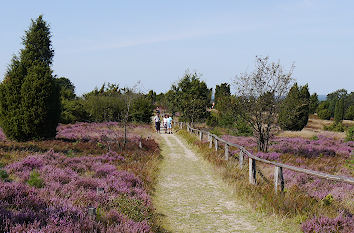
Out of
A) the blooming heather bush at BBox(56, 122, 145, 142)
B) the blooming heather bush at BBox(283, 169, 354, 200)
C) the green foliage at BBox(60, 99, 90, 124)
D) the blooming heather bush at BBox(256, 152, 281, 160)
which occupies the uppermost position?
the green foliage at BBox(60, 99, 90, 124)

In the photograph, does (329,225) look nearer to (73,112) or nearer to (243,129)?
(243,129)

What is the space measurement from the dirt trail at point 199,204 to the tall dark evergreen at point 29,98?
847cm

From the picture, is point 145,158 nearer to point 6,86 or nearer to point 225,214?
point 225,214

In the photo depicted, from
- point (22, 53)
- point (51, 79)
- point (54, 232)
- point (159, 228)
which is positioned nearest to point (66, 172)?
point (159, 228)

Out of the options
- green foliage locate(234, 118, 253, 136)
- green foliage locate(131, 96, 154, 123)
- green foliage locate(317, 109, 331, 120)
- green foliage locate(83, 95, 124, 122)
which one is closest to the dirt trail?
green foliage locate(234, 118, 253, 136)

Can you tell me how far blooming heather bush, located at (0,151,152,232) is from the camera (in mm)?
4621

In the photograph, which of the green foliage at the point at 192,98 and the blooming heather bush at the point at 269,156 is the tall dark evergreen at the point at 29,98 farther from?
the green foliage at the point at 192,98

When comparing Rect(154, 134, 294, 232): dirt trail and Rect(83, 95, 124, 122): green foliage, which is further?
Rect(83, 95, 124, 122): green foliage

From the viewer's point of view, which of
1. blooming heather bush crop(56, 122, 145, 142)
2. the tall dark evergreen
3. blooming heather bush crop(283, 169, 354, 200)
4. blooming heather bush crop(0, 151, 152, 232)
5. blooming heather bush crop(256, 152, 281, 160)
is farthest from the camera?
blooming heather bush crop(56, 122, 145, 142)

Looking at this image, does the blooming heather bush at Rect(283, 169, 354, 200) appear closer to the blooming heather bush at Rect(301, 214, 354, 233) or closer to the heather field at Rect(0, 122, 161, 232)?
the blooming heather bush at Rect(301, 214, 354, 233)

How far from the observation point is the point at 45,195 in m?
6.36

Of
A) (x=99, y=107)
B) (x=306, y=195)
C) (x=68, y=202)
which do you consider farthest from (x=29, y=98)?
(x=99, y=107)

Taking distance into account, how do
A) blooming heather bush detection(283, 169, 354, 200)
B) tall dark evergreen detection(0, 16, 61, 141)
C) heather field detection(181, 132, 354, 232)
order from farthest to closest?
1. tall dark evergreen detection(0, 16, 61, 141)
2. blooming heather bush detection(283, 169, 354, 200)
3. heather field detection(181, 132, 354, 232)

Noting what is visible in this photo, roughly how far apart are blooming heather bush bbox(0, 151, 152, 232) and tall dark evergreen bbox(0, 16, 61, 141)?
6.59 meters
